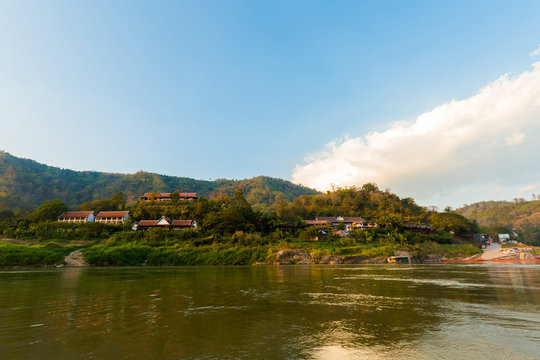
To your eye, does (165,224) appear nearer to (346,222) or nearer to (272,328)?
(346,222)

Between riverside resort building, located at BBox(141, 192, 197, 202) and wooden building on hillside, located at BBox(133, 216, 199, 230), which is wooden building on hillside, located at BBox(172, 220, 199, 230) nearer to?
wooden building on hillside, located at BBox(133, 216, 199, 230)

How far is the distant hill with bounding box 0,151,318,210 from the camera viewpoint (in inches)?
5374

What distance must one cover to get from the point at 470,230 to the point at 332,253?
70.8m

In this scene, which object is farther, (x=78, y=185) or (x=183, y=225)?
(x=78, y=185)

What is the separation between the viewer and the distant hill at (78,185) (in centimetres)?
13650

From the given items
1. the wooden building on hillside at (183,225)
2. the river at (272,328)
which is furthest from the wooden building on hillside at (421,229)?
the river at (272,328)

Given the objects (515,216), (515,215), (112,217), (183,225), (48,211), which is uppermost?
(515,215)

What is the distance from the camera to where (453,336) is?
22.7 feet

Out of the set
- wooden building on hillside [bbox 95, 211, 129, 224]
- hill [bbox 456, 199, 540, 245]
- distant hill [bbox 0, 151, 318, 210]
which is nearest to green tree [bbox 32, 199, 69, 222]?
wooden building on hillside [bbox 95, 211, 129, 224]

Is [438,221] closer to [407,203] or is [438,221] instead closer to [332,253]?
[407,203]

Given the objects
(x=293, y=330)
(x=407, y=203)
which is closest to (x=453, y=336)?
(x=293, y=330)

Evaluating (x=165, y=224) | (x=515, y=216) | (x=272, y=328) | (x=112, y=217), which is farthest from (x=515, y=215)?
(x=272, y=328)

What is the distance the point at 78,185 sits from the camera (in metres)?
161

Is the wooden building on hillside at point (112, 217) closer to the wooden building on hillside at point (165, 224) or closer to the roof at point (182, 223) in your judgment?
the wooden building on hillside at point (165, 224)
